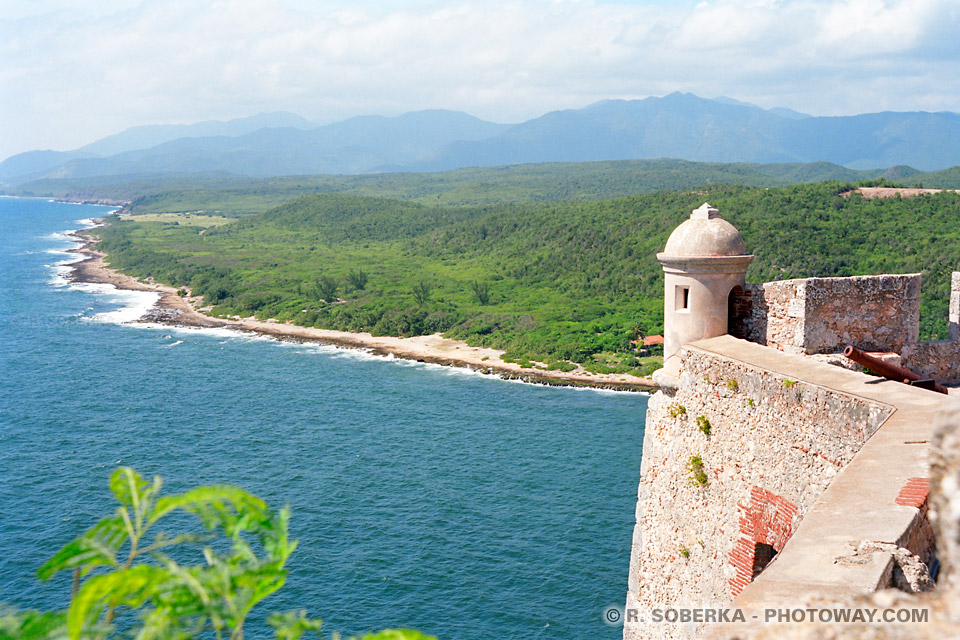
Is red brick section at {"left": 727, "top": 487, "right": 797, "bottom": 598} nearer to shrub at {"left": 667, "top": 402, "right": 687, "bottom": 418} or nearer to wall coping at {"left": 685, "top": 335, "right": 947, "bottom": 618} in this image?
wall coping at {"left": 685, "top": 335, "right": 947, "bottom": 618}

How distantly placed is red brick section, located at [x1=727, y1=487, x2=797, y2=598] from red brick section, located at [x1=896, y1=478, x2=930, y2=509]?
7.38 feet

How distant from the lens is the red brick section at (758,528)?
8.72 metres

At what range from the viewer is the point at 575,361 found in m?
54.2

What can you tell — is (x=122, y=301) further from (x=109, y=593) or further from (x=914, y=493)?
(x=109, y=593)

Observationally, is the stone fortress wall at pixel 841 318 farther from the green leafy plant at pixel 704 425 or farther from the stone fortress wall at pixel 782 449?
the green leafy plant at pixel 704 425

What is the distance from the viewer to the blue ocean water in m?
24.8

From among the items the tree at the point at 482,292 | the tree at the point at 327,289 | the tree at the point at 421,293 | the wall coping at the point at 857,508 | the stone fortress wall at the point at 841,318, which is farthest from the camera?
the tree at the point at 327,289

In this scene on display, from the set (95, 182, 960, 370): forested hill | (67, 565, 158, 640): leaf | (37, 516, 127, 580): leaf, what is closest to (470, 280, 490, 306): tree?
(95, 182, 960, 370): forested hill

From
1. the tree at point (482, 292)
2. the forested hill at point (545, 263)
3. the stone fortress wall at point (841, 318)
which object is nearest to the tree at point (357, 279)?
the forested hill at point (545, 263)

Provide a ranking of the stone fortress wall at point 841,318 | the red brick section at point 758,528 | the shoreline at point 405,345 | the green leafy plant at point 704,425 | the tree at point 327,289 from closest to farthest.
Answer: the red brick section at point 758,528 → the green leafy plant at point 704,425 → the stone fortress wall at point 841,318 → the shoreline at point 405,345 → the tree at point 327,289

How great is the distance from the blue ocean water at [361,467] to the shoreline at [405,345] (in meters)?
1.94

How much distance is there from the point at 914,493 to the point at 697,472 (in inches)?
169

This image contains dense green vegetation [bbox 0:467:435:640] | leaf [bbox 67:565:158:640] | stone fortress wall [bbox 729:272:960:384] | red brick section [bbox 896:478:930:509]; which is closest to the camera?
leaf [bbox 67:565:158:640]

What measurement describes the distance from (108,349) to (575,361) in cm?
3284
